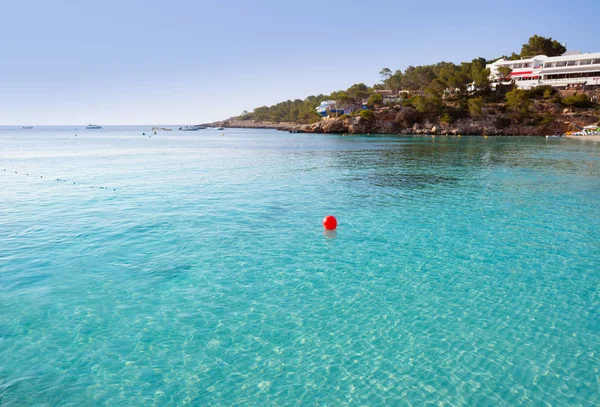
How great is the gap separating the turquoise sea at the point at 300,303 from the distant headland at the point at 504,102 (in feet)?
277

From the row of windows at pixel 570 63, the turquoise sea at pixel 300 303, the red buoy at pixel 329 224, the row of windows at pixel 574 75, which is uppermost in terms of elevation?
the row of windows at pixel 570 63

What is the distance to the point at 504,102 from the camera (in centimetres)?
10325

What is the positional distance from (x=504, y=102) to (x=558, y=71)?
20.1m

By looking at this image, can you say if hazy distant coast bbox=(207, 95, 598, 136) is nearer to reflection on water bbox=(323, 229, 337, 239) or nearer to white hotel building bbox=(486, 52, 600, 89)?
white hotel building bbox=(486, 52, 600, 89)

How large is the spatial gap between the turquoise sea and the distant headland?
84352 mm

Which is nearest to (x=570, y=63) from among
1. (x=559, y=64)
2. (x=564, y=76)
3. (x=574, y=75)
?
(x=559, y=64)

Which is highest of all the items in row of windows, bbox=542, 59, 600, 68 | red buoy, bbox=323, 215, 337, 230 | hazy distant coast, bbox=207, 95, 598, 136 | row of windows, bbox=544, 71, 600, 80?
row of windows, bbox=542, 59, 600, 68

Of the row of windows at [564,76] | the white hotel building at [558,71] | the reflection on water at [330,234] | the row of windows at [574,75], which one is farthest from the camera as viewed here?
the row of windows at [564,76]

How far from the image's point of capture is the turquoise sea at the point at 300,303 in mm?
6668

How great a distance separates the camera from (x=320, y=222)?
55.2 feet

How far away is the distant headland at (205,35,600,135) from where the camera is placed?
90.9m

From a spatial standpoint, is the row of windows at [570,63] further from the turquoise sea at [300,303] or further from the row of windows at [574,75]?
the turquoise sea at [300,303]

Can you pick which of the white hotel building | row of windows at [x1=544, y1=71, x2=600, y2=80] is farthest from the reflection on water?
row of windows at [x1=544, y1=71, x2=600, y2=80]

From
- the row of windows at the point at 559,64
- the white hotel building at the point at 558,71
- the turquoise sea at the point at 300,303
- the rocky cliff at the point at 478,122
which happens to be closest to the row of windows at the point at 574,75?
the white hotel building at the point at 558,71
